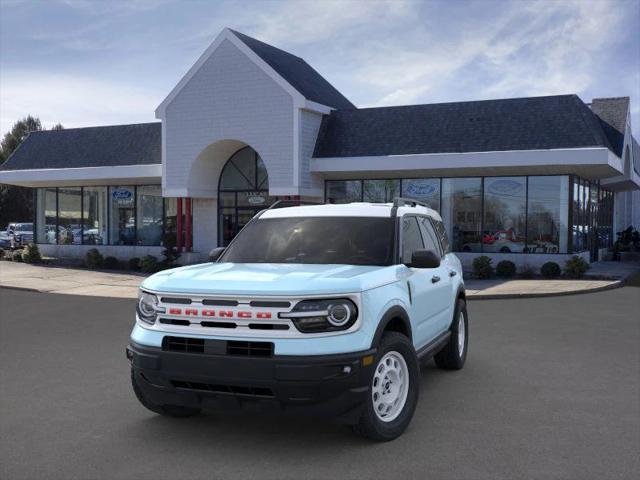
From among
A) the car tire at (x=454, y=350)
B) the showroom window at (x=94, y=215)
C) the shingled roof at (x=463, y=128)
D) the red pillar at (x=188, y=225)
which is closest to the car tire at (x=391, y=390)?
the car tire at (x=454, y=350)

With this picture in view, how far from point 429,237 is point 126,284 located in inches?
572

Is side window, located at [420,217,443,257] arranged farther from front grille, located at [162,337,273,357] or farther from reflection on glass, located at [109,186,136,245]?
reflection on glass, located at [109,186,136,245]

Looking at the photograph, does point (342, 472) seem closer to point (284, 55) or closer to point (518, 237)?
point (518, 237)

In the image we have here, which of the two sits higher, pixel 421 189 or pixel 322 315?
pixel 421 189

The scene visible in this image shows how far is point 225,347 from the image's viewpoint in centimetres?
484

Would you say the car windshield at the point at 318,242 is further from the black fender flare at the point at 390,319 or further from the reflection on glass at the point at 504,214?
the reflection on glass at the point at 504,214

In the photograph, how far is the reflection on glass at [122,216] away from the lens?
28.5 m

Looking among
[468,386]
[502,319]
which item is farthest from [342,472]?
[502,319]

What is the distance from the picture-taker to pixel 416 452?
501cm

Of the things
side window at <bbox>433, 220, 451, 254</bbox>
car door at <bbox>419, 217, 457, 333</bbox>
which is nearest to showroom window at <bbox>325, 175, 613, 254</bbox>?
side window at <bbox>433, 220, 451, 254</bbox>

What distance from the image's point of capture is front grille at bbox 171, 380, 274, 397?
476cm

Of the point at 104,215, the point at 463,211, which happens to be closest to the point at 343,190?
the point at 463,211

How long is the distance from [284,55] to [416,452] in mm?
24465

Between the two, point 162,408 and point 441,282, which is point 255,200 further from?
point 162,408
